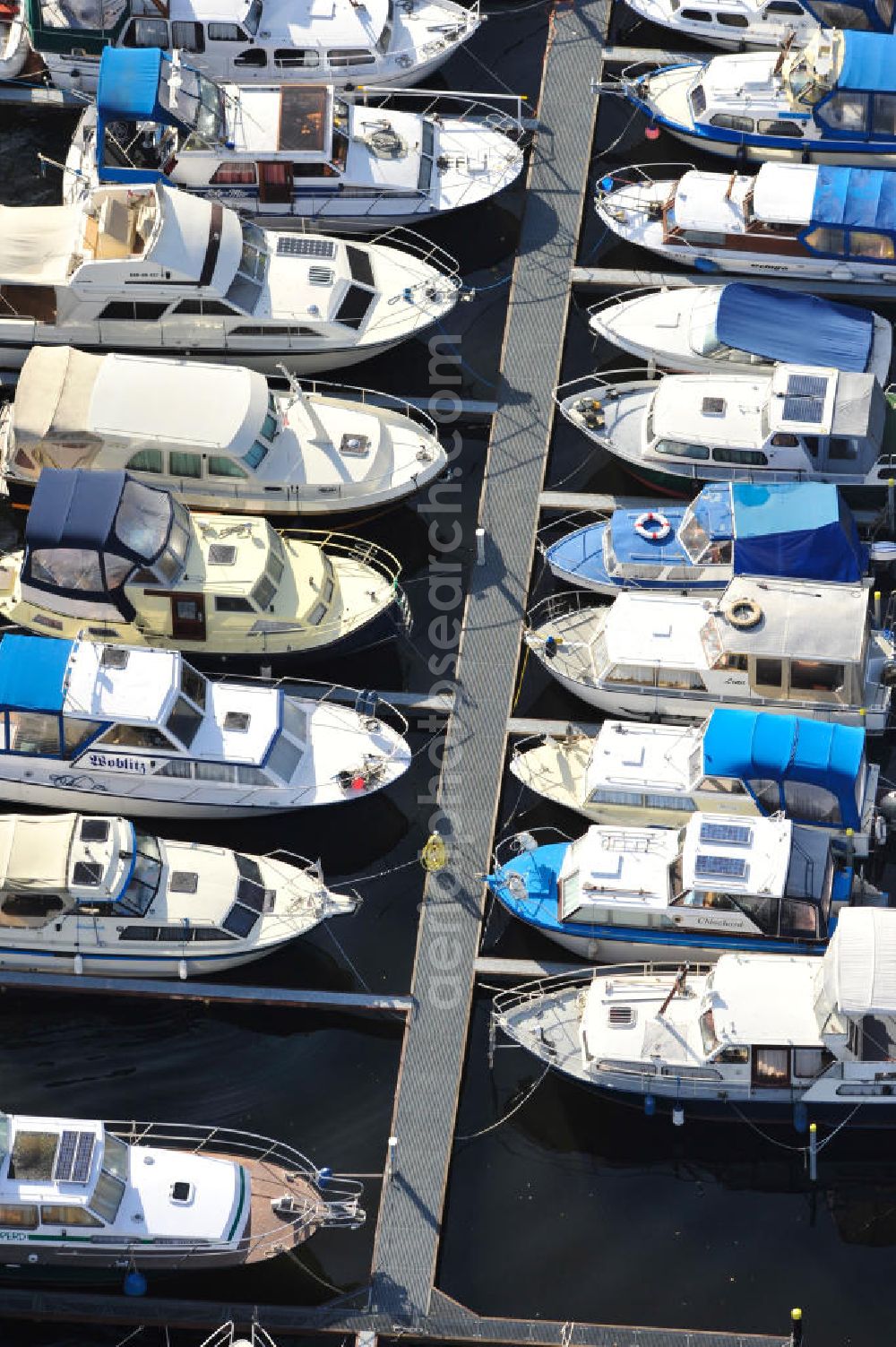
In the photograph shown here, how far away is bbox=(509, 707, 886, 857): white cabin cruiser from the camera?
159 ft

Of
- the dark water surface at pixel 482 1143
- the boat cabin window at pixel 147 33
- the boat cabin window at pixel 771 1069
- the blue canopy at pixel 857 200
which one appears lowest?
the dark water surface at pixel 482 1143

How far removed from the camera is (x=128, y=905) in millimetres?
47594

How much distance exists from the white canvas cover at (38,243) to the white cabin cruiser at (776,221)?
1227cm

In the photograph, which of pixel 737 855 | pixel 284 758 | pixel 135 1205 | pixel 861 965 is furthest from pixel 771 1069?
pixel 135 1205

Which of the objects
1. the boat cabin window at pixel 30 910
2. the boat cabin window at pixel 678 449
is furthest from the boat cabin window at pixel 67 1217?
the boat cabin window at pixel 678 449

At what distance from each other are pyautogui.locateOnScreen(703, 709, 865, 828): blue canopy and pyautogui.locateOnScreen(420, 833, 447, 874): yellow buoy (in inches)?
220

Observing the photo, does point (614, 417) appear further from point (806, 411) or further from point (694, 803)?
point (694, 803)

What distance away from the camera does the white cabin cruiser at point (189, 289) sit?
54.5 meters

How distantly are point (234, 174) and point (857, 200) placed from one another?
14143 mm

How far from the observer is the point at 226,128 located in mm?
57250

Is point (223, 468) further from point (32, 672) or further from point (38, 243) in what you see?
point (38, 243)

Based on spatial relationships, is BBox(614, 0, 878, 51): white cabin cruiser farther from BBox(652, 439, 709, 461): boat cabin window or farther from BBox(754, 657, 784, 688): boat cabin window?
BBox(754, 657, 784, 688): boat cabin window

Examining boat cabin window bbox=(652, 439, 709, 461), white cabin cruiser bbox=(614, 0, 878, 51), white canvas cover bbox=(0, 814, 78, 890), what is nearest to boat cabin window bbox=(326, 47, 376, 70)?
white cabin cruiser bbox=(614, 0, 878, 51)

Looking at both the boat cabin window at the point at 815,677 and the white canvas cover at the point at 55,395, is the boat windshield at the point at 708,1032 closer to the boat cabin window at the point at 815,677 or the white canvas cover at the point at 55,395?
the boat cabin window at the point at 815,677
